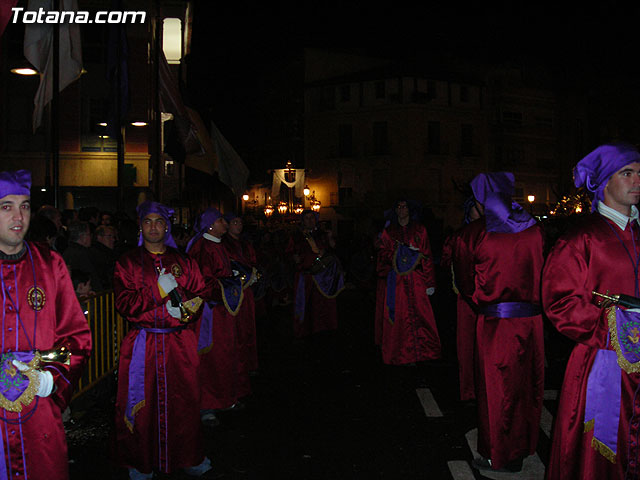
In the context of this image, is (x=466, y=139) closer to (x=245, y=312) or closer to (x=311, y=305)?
(x=311, y=305)

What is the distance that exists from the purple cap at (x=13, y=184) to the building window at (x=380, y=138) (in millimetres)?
42630

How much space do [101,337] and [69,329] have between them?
144 inches

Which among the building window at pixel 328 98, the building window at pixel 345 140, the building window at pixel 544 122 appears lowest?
the building window at pixel 345 140

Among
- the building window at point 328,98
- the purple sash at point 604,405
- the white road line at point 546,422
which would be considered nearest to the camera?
the purple sash at point 604,405

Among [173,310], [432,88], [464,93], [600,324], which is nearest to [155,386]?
[173,310]

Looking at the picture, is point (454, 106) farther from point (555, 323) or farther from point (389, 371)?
point (555, 323)

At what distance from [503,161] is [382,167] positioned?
9915 mm

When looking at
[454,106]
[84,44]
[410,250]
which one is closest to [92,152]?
[84,44]

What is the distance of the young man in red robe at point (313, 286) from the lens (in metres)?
11.1

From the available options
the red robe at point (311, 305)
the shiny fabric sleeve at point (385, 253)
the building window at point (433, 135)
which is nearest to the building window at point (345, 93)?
the building window at point (433, 135)

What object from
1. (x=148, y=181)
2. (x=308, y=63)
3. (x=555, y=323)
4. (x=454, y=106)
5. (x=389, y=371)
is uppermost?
(x=308, y=63)

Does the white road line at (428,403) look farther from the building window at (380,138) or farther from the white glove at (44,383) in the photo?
the building window at (380,138)

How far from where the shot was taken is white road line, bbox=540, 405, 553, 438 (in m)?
5.78

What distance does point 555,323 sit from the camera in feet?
11.1
